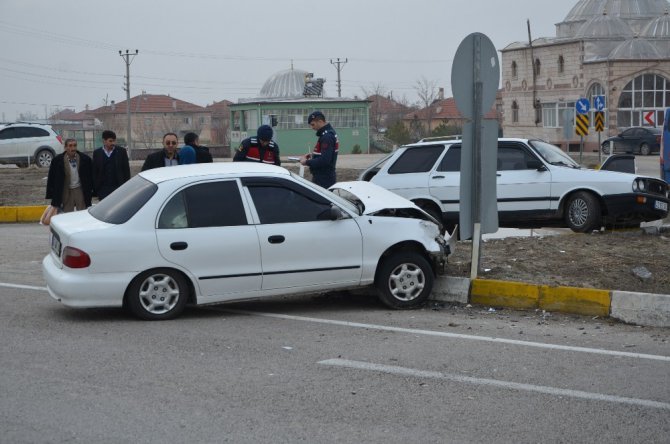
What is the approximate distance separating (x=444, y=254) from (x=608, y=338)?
7.07 ft

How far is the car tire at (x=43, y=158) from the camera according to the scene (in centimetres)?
3650

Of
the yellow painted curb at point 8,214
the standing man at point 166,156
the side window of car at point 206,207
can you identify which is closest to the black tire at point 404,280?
the side window of car at point 206,207

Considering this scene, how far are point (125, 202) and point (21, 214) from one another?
11083 mm

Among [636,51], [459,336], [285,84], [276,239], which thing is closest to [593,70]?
[636,51]

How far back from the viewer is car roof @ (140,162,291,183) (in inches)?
383

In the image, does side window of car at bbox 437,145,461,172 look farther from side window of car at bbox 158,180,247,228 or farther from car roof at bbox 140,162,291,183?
side window of car at bbox 158,180,247,228

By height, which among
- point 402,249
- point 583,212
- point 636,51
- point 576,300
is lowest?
point 576,300

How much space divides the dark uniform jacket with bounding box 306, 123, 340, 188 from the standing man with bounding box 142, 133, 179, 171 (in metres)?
1.85

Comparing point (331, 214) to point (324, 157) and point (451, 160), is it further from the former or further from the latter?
point (451, 160)

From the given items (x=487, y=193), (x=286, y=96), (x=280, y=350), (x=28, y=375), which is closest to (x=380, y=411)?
(x=280, y=350)

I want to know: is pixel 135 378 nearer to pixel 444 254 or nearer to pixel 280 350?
→ pixel 280 350

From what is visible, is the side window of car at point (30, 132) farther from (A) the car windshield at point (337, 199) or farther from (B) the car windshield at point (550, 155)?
(A) the car windshield at point (337, 199)

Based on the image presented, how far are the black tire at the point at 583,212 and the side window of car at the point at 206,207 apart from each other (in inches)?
269

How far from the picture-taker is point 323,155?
1292 centimetres
